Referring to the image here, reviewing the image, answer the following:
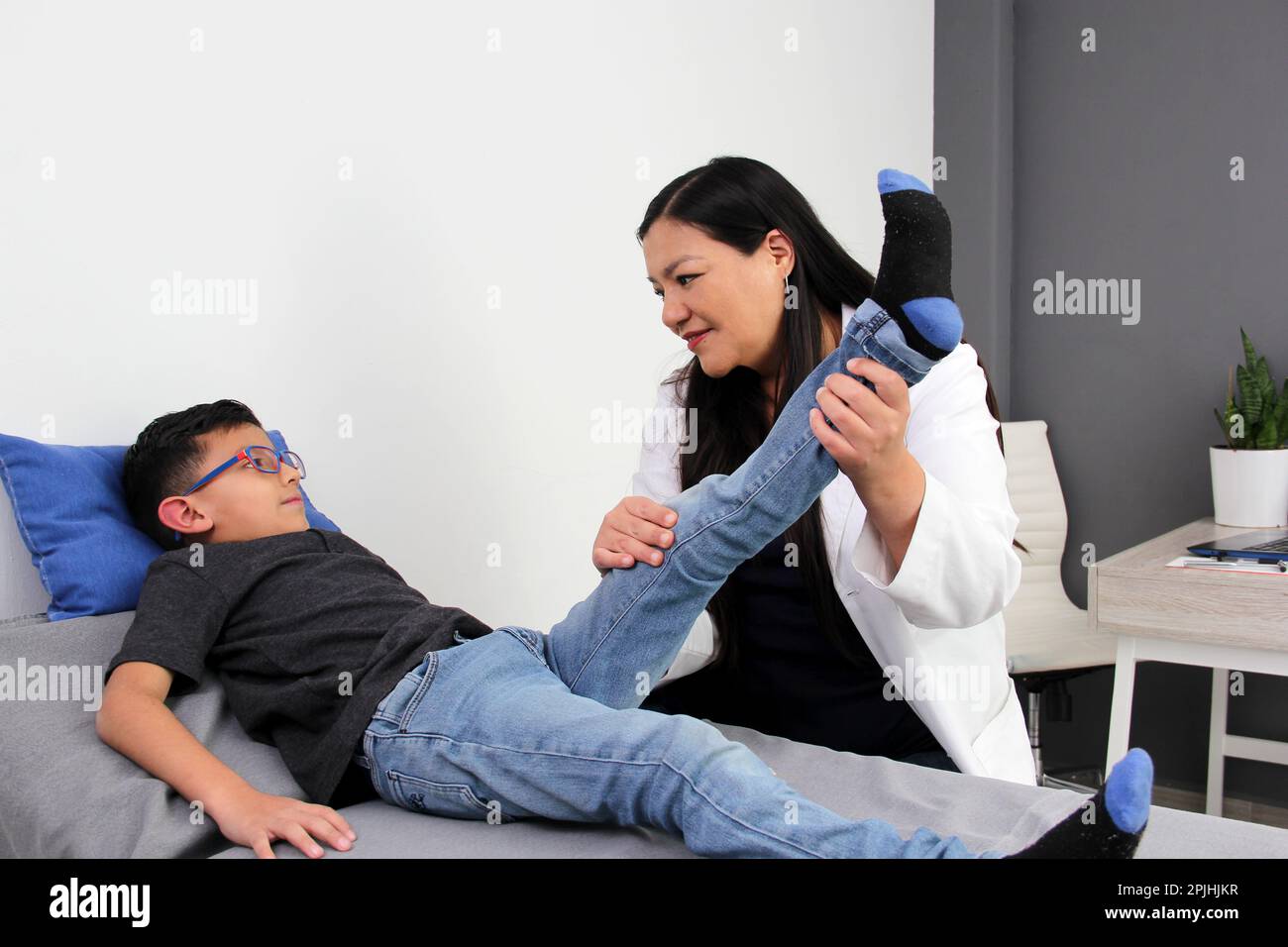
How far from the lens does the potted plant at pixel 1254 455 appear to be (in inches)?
101

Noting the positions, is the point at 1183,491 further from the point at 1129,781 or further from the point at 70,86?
the point at 70,86

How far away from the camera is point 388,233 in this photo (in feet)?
5.85

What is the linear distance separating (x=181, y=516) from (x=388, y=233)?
649mm

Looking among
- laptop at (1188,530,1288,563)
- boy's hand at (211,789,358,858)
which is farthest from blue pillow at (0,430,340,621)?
laptop at (1188,530,1288,563)

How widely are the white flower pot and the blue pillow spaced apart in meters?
2.45

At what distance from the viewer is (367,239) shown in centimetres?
175

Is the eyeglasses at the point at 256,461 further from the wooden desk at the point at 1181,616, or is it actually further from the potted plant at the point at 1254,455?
the potted plant at the point at 1254,455

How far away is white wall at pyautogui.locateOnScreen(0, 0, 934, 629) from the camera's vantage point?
4.51 feet

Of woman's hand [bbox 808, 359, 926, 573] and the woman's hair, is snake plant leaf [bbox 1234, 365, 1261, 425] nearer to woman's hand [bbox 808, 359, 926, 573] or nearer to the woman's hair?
the woman's hair

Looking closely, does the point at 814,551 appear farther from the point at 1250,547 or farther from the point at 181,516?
the point at 1250,547

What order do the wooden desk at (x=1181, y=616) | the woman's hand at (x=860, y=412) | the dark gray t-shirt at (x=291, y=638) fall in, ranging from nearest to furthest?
the woman's hand at (x=860, y=412) < the dark gray t-shirt at (x=291, y=638) < the wooden desk at (x=1181, y=616)

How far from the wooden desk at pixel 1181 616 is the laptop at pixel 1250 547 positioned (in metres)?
0.07

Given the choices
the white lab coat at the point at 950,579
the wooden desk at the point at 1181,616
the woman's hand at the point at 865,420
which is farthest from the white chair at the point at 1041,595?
the woman's hand at the point at 865,420
